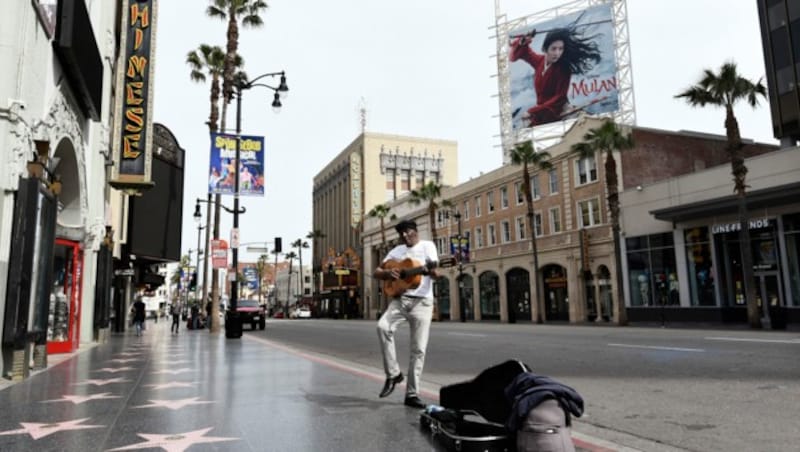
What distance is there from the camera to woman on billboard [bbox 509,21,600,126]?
156 feet

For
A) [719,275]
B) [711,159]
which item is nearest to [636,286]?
[719,275]

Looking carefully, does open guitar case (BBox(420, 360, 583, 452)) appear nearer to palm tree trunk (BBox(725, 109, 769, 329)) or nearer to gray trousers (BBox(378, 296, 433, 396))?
gray trousers (BBox(378, 296, 433, 396))

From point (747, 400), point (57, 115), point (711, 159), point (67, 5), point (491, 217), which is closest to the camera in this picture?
point (747, 400)

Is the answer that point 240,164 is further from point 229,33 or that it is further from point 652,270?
point 652,270

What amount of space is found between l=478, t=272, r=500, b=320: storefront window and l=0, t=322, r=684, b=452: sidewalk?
36.8m

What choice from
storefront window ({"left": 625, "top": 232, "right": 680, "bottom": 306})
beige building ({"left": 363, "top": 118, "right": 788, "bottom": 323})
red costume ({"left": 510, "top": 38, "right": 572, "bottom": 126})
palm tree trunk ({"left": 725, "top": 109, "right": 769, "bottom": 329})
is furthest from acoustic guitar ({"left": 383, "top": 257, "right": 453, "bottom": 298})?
red costume ({"left": 510, "top": 38, "right": 572, "bottom": 126})

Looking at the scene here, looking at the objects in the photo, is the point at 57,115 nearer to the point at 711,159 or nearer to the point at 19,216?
the point at 19,216

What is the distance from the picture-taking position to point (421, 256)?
6.13 meters

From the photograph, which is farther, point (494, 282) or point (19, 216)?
point (494, 282)

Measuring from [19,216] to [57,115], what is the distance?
12.9 ft

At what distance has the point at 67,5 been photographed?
10688 mm

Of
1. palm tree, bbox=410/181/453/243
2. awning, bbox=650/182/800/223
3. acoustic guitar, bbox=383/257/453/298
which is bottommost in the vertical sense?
acoustic guitar, bbox=383/257/453/298

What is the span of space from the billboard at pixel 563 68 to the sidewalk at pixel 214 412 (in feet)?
140

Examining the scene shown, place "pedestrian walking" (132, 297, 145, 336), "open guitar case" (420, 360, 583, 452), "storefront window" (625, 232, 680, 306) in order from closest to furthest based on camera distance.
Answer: "open guitar case" (420, 360, 583, 452) < "pedestrian walking" (132, 297, 145, 336) < "storefront window" (625, 232, 680, 306)
